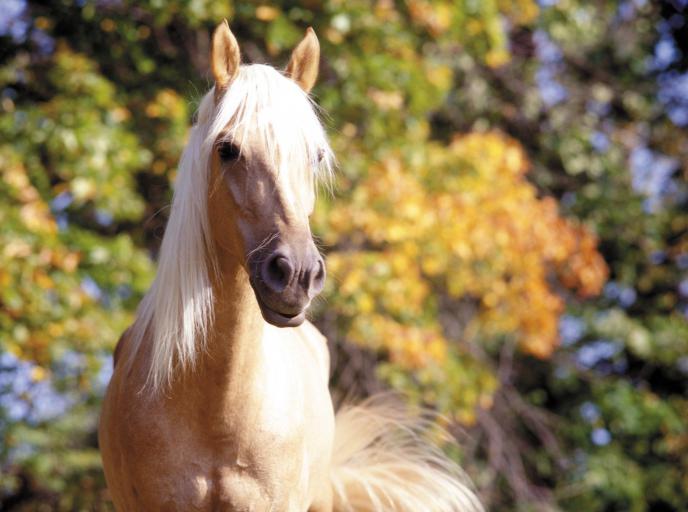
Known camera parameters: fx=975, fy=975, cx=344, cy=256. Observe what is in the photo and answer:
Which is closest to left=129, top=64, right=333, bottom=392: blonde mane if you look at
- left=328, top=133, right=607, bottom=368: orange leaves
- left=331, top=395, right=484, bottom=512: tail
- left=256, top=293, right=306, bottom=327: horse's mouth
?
left=256, top=293, right=306, bottom=327: horse's mouth

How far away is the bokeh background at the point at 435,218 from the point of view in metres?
6.07

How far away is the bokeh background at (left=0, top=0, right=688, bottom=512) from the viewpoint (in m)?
6.07

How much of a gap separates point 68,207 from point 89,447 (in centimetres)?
369

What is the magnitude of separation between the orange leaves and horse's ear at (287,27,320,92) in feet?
13.2

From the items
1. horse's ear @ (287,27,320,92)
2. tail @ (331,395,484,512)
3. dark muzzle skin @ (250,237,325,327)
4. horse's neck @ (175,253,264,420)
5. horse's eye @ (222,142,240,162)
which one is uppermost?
horse's ear @ (287,27,320,92)

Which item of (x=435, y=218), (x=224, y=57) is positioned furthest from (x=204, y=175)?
(x=435, y=218)

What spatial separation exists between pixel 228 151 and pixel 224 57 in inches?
13.3

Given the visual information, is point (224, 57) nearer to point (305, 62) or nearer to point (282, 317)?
point (305, 62)

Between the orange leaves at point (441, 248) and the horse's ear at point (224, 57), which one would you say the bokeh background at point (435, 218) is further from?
the horse's ear at point (224, 57)

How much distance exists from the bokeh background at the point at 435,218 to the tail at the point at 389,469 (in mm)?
1293

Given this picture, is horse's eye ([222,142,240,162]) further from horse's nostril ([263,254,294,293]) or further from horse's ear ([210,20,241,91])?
horse's nostril ([263,254,294,293])

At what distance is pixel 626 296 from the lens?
415 inches

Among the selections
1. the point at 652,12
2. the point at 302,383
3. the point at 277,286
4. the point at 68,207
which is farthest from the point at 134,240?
the point at 652,12

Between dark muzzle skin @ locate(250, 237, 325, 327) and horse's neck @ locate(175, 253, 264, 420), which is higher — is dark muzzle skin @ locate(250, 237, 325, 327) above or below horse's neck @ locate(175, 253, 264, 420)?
above
